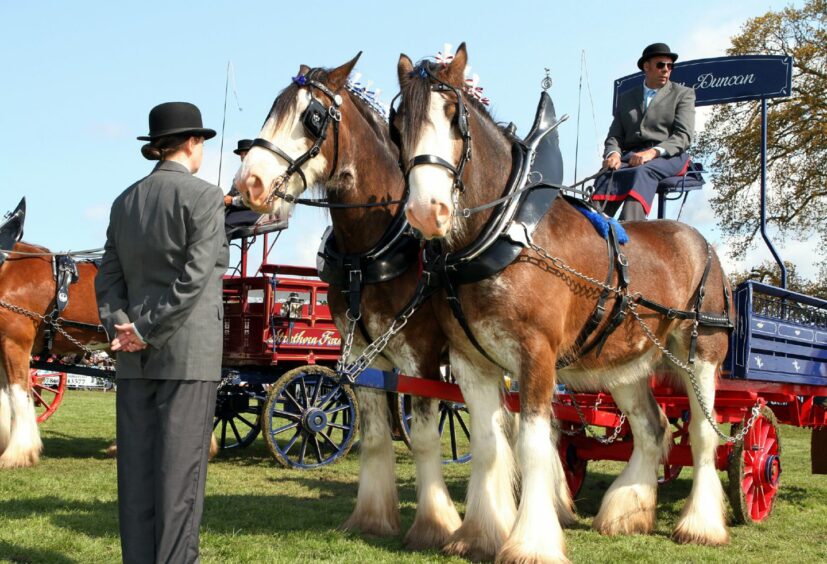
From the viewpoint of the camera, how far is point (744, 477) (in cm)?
602

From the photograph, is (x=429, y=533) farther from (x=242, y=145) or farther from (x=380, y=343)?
(x=242, y=145)

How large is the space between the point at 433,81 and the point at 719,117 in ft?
58.7

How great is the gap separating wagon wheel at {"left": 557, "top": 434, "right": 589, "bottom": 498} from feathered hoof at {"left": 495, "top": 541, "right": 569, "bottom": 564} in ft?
8.28

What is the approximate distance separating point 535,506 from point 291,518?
2.28 metres

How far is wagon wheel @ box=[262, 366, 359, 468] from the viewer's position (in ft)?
28.3

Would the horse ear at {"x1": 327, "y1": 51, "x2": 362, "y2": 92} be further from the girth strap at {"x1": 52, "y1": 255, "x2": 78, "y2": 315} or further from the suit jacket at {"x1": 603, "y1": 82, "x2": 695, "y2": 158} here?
the girth strap at {"x1": 52, "y1": 255, "x2": 78, "y2": 315}

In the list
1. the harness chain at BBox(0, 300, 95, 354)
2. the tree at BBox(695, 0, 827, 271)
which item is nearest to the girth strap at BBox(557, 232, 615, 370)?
the harness chain at BBox(0, 300, 95, 354)

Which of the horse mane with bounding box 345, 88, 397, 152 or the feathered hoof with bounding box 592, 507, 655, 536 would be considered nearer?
the horse mane with bounding box 345, 88, 397, 152

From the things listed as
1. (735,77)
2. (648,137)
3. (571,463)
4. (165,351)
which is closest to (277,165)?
(165,351)

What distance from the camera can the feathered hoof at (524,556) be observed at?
432 cm

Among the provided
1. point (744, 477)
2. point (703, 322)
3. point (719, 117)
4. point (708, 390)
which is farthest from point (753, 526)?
point (719, 117)

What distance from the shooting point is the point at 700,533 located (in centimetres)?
556

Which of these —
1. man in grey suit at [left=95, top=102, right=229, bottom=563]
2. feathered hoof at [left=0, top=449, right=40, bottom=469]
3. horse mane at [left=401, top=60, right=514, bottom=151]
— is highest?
horse mane at [left=401, top=60, right=514, bottom=151]

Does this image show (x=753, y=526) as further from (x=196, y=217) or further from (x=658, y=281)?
(x=196, y=217)
